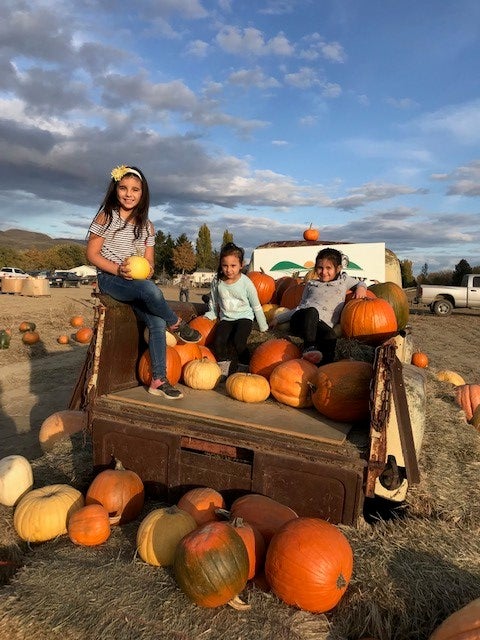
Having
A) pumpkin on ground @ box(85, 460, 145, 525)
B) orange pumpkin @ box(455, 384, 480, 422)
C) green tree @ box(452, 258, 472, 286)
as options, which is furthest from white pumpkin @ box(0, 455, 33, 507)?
green tree @ box(452, 258, 472, 286)

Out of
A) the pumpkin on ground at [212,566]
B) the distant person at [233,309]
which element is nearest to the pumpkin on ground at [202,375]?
the distant person at [233,309]

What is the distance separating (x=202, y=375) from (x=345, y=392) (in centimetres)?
127

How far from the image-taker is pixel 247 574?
90.8 inches

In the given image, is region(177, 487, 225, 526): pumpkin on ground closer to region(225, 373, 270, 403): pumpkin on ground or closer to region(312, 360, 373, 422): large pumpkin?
region(225, 373, 270, 403): pumpkin on ground

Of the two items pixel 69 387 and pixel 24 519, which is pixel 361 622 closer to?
pixel 24 519

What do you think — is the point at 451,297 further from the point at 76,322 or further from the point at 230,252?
the point at 230,252

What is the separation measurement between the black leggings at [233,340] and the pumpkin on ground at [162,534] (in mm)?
2241

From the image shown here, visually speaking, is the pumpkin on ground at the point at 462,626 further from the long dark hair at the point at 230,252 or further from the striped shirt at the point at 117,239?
the long dark hair at the point at 230,252

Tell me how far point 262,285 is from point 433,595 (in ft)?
14.1

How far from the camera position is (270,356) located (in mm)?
4027

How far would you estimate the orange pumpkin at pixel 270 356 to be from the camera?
3.99 meters

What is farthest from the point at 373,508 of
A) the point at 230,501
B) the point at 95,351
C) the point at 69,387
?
the point at 69,387

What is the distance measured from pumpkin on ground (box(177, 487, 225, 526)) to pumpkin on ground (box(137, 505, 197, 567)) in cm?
10

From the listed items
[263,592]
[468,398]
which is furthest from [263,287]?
[263,592]
